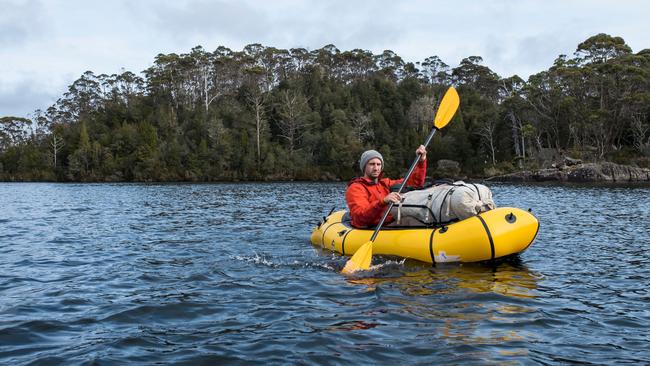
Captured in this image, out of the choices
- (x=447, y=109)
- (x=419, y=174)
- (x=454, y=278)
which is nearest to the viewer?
(x=454, y=278)

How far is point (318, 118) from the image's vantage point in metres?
63.7

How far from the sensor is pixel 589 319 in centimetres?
497

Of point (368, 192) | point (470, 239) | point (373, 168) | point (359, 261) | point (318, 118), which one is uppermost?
point (318, 118)

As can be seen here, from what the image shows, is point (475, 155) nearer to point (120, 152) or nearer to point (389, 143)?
point (389, 143)

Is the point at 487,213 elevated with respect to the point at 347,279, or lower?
elevated

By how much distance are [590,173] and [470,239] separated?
37.0 meters

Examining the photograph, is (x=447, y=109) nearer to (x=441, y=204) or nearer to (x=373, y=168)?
(x=373, y=168)

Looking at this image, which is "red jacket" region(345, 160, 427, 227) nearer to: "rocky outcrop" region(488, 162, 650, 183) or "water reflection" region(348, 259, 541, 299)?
"water reflection" region(348, 259, 541, 299)

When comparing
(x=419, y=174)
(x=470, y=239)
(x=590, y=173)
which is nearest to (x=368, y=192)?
(x=419, y=174)

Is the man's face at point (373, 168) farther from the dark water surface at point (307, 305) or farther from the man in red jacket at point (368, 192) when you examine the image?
the dark water surface at point (307, 305)

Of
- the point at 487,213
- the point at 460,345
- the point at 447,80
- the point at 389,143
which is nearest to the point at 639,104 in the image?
the point at 389,143

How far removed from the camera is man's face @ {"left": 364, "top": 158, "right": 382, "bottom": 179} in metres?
8.56

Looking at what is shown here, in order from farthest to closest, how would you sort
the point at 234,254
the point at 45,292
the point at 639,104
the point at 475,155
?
1. the point at 475,155
2. the point at 639,104
3. the point at 234,254
4. the point at 45,292

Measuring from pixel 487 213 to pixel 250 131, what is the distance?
56.9 meters
